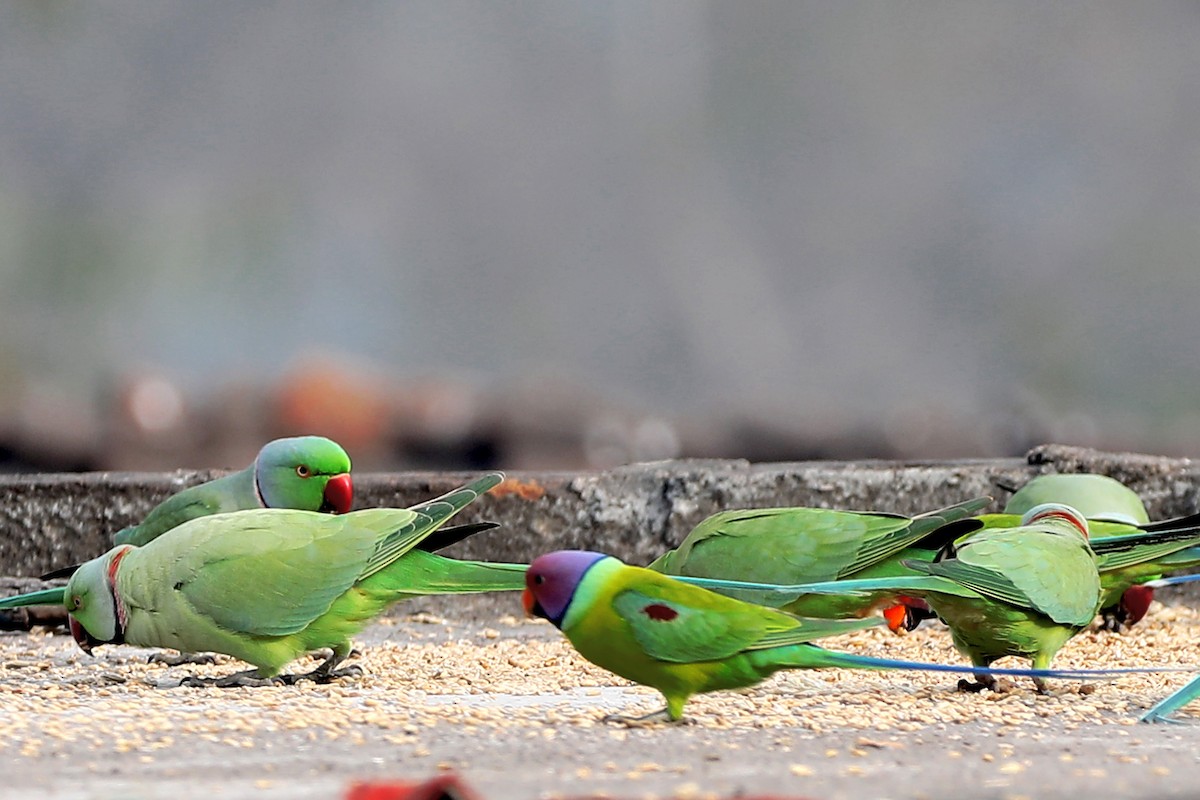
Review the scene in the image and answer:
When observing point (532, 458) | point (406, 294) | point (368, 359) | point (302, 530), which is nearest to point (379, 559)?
point (302, 530)

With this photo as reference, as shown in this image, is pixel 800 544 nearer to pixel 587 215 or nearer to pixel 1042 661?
pixel 1042 661

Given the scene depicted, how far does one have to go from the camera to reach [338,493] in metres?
3.61

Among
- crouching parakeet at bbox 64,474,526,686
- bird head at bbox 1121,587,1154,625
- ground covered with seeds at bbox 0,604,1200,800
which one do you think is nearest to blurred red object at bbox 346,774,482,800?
ground covered with seeds at bbox 0,604,1200,800

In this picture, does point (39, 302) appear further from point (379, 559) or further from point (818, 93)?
point (379, 559)

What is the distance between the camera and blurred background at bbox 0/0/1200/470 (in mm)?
15172

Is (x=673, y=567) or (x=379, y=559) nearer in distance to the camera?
(x=379, y=559)

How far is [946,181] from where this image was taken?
1591 cm

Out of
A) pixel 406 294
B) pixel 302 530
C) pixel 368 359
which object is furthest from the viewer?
pixel 406 294

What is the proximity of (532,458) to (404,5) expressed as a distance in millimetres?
8414

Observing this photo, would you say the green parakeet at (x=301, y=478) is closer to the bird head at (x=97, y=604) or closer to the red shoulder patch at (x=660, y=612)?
the bird head at (x=97, y=604)

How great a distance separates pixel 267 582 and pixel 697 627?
0.97 m

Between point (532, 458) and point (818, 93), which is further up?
point (818, 93)

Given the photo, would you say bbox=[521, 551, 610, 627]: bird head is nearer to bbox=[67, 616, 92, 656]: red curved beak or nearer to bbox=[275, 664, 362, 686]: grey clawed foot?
bbox=[275, 664, 362, 686]: grey clawed foot

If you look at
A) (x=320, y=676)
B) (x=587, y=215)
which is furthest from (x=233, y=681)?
(x=587, y=215)
